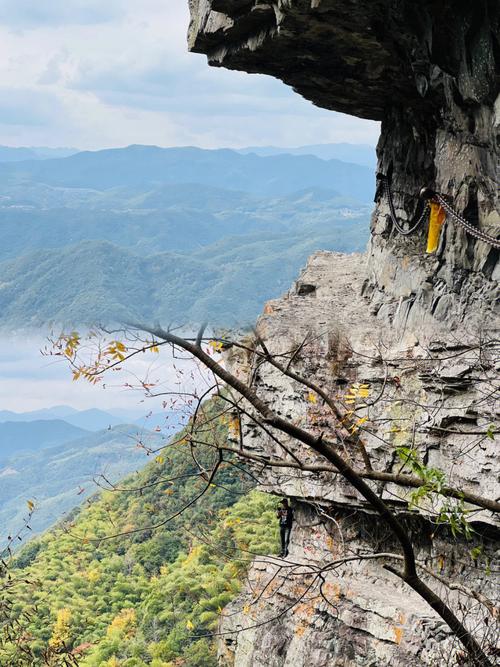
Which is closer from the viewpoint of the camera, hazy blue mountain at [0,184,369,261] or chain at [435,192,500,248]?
chain at [435,192,500,248]

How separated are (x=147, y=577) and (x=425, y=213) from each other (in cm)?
1608

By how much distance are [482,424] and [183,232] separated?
17887 cm

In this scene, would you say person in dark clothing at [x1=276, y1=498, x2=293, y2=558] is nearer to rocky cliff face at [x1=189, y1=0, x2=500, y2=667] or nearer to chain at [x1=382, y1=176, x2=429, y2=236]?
rocky cliff face at [x1=189, y1=0, x2=500, y2=667]

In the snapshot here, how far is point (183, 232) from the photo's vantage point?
185 meters

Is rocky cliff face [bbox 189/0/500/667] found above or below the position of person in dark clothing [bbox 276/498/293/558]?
above

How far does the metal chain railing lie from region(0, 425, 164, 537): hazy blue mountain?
68.4 metres

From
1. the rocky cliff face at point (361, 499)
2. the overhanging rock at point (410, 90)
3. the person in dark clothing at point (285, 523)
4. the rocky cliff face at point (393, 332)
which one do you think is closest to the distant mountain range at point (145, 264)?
the rocky cliff face at point (361, 499)

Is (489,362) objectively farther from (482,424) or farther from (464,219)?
(464,219)

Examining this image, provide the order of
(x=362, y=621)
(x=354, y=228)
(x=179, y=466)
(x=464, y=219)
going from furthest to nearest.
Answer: (x=354, y=228)
(x=179, y=466)
(x=464, y=219)
(x=362, y=621)

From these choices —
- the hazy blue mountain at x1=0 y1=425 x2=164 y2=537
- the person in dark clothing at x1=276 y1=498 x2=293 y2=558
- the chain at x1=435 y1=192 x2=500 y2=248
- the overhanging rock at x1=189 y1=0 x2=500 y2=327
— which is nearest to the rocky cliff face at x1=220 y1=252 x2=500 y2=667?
the person in dark clothing at x1=276 y1=498 x2=293 y2=558

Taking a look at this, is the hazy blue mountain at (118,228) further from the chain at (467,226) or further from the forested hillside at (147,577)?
the chain at (467,226)

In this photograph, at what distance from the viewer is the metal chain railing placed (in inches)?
384

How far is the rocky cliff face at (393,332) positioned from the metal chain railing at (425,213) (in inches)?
4.6

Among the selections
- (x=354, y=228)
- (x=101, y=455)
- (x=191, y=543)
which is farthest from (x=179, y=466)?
(x=354, y=228)
